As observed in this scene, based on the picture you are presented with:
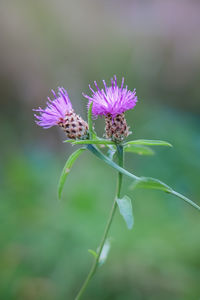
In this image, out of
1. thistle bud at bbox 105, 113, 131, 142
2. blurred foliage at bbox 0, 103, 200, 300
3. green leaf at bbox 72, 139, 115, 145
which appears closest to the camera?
green leaf at bbox 72, 139, 115, 145

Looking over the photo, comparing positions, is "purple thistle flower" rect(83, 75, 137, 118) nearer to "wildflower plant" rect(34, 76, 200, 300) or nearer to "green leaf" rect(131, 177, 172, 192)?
"wildflower plant" rect(34, 76, 200, 300)

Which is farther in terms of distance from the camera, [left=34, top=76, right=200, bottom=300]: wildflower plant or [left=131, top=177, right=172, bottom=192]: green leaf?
[left=34, top=76, right=200, bottom=300]: wildflower plant

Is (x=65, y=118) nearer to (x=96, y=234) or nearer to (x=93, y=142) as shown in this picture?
(x=93, y=142)

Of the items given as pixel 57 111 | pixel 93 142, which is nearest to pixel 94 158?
pixel 57 111

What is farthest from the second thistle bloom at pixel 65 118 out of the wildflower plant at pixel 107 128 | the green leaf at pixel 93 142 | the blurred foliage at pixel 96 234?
the blurred foliage at pixel 96 234

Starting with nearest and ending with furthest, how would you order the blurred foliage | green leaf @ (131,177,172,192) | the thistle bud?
1. green leaf @ (131,177,172,192)
2. the thistle bud
3. the blurred foliage

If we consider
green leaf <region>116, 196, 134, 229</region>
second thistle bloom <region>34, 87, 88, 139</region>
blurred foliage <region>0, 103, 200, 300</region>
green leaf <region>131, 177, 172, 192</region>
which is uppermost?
second thistle bloom <region>34, 87, 88, 139</region>

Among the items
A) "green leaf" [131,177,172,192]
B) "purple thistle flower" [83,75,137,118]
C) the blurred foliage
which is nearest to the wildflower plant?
"purple thistle flower" [83,75,137,118]

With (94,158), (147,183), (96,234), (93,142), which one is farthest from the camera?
(94,158)

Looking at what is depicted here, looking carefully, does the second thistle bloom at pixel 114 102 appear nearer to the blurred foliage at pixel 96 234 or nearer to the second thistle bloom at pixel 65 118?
the second thistle bloom at pixel 65 118
